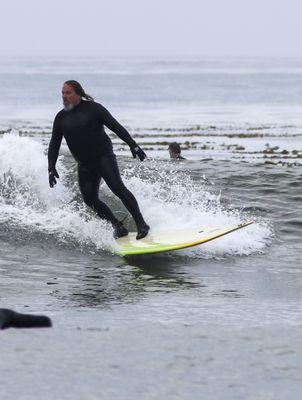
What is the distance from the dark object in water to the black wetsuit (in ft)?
22.8

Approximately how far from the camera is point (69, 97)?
11023mm

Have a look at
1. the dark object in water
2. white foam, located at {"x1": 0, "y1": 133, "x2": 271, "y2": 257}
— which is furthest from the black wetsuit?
the dark object in water

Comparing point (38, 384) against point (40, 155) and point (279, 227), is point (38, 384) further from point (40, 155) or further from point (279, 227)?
point (40, 155)

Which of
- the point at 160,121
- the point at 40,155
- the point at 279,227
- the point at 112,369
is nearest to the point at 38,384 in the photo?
the point at 112,369

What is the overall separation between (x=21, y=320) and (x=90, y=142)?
23.7ft

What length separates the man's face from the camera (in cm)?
1091

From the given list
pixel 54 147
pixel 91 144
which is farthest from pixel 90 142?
pixel 54 147

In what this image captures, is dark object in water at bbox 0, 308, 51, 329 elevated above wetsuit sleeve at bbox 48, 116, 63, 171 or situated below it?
below

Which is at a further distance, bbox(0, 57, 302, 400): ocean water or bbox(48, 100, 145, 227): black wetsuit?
bbox(48, 100, 145, 227): black wetsuit

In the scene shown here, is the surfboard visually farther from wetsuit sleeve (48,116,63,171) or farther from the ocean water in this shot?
wetsuit sleeve (48,116,63,171)

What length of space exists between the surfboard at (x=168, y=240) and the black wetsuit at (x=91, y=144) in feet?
0.95

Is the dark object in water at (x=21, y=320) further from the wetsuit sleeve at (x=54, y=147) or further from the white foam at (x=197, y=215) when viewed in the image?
the wetsuit sleeve at (x=54, y=147)

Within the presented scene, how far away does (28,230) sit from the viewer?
40.6 ft

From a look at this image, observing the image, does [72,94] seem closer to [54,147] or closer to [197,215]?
[54,147]
